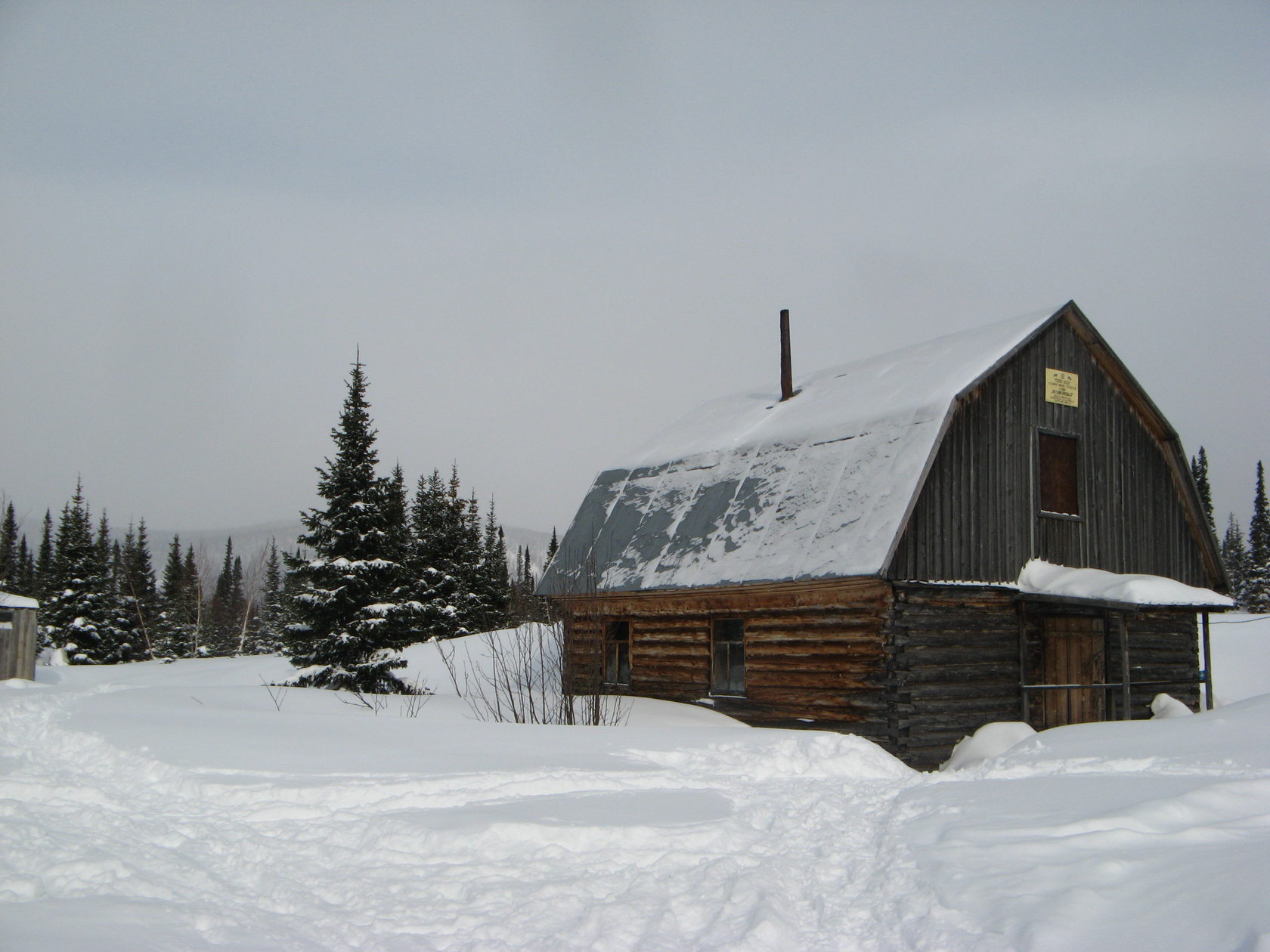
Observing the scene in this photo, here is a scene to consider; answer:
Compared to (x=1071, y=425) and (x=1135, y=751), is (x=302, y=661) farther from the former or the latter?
(x=1135, y=751)

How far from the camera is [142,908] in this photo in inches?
189

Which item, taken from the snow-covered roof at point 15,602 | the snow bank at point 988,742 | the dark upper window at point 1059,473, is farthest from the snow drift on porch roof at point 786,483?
the snow-covered roof at point 15,602

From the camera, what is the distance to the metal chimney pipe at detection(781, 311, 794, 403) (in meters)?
20.5

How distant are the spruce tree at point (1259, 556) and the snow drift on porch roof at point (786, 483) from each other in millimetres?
51043

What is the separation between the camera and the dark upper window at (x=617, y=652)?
18703 millimetres

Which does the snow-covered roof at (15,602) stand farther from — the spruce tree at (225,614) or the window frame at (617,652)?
the spruce tree at (225,614)

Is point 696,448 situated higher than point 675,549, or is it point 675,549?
point 696,448

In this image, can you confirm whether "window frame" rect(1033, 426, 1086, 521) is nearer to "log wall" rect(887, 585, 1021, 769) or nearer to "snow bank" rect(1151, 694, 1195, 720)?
"log wall" rect(887, 585, 1021, 769)

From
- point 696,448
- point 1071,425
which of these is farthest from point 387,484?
point 1071,425

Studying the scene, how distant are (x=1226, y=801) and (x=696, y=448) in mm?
13702

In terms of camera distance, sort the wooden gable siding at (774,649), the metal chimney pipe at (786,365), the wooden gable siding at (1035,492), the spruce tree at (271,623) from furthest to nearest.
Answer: the spruce tree at (271,623) < the metal chimney pipe at (786,365) < the wooden gable siding at (1035,492) < the wooden gable siding at (774,649)

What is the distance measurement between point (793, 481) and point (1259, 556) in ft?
197

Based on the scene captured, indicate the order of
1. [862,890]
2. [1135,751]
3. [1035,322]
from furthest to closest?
[1035,322], [1135,751], [862,890]

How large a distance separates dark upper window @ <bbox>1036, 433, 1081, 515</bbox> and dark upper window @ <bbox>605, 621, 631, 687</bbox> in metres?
7.81
